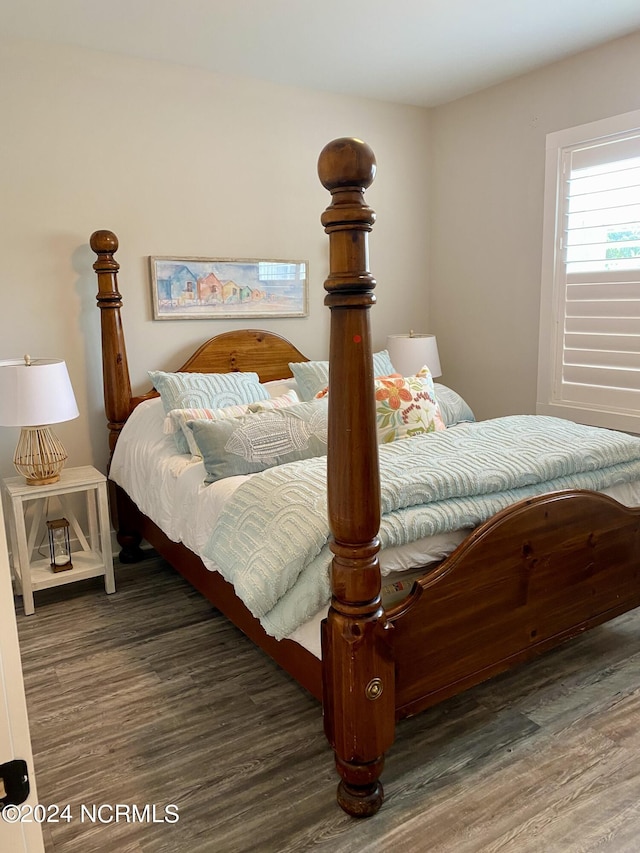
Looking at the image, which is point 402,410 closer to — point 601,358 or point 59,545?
point 601,358

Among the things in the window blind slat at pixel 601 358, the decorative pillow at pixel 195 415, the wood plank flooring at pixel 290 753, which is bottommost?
the wood plank flooring at pixel 290 753

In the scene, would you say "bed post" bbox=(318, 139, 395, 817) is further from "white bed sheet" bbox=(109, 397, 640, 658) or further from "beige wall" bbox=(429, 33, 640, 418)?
"beige wall" bbox=(429, 33, 640, 418)

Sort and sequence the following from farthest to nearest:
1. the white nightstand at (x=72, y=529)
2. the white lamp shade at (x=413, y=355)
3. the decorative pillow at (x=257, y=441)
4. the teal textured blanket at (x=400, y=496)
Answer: the white lamp shade at (x=413, y=355)
the white nightstand at (x=72, y=529)
the decorative pillow at (x=257, y=441)
the teal textured blanket at (x=400, y=496)

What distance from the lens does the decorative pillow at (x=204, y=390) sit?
300cm

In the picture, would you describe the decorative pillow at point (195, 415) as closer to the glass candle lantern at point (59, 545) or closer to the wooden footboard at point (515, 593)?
the glass candle lantern at point (59, 545)

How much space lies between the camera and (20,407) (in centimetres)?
259

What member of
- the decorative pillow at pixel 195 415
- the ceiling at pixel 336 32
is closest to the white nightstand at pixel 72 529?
the decorative pillow at pixel 195 415

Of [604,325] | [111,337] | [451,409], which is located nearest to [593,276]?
[604,325]

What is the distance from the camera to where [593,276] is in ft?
10.8

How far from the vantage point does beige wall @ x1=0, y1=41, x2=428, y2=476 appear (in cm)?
295

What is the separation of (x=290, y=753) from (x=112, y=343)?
2.09 m

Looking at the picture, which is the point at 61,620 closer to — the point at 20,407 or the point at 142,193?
the point at 20,407

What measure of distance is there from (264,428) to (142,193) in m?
1.60

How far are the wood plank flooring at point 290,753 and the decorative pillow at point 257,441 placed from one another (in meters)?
0.73
